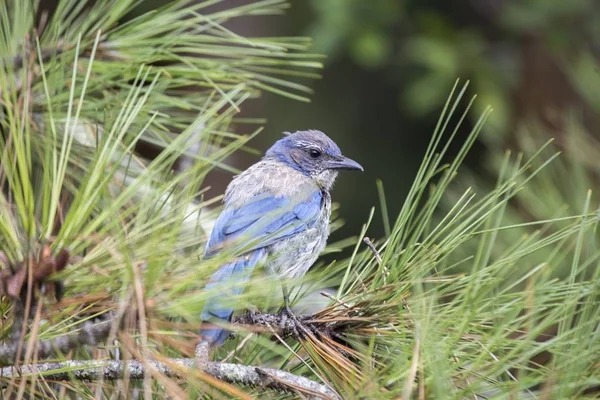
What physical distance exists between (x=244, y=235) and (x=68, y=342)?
0.40 metres

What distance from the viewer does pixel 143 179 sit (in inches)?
67.2

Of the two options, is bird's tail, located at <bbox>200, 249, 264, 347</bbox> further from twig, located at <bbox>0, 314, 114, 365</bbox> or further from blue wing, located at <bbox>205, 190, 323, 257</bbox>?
blue wing, located at <bbox>205, 190, 323, 257</bbox>

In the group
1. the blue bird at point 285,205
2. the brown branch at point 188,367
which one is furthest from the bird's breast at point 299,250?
the brown branch at point 188,367

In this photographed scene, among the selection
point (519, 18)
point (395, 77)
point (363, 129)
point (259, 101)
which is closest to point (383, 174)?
point (363, 129)

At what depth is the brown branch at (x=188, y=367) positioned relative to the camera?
161 centimetres

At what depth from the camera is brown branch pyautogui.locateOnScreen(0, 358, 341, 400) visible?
63.3 inches

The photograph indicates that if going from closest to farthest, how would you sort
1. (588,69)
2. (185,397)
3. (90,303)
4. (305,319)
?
(185,397) → (90,303) → (305,319) → (588,69)

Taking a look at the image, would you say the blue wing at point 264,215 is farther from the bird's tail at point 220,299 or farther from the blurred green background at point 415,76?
the blurred green background at point 415,76

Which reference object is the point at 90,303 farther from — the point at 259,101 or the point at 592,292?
the point at 259,101

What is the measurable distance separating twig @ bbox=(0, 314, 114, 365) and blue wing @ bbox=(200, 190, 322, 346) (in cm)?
20

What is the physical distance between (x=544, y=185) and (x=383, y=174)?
12.6 ft

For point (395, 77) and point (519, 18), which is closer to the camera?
point (519, 18)

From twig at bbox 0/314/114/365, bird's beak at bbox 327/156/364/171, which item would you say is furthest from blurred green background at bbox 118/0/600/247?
twig at bbox 0/314/114/365

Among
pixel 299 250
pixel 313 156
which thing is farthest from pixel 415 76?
pixel 299 250
